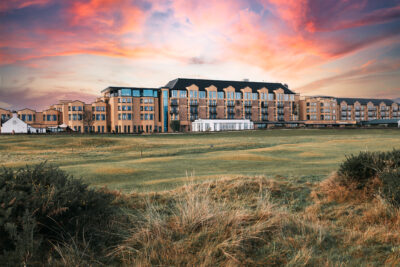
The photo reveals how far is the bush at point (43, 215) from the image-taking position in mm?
4453

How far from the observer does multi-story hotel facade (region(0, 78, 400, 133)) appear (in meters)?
91.8

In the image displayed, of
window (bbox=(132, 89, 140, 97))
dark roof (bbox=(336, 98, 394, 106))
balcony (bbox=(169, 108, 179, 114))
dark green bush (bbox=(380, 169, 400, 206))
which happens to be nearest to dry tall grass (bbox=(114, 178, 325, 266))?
dark green bush (bbox=(380, 169, 400, 206))

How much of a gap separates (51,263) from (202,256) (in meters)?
2.35

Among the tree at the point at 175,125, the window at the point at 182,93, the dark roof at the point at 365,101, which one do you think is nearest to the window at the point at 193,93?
the window at the point at 182,93

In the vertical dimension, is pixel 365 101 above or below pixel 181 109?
above

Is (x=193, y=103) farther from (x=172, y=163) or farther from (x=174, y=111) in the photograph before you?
(x=172, y=163)

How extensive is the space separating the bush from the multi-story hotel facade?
7736 cm

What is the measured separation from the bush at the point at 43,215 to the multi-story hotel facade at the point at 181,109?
77.4 m

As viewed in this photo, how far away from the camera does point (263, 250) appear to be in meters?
5.30

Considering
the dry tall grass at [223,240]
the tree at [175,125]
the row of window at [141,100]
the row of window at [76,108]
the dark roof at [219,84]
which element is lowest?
the dry tall grass at [223,240]

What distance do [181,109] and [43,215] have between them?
93.7 meters

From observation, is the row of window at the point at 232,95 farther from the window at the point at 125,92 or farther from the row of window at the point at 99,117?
the row of window at the point at 99,117

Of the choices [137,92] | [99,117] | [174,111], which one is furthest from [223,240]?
[99,117]

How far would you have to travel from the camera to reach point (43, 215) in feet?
16.8
